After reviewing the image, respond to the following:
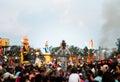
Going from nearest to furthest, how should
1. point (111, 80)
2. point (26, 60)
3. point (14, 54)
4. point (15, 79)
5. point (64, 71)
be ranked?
point (111, 80), point (15, 79), point (64, 71), point (26, 60), point (14, 54)

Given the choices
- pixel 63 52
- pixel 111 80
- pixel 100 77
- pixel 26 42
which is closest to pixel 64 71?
pixel 63 52

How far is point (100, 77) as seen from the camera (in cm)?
1714

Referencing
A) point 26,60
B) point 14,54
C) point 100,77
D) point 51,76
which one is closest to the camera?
point 100,77

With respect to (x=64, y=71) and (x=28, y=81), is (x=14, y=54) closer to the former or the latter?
(x=64, y=71)

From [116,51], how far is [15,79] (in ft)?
59.2

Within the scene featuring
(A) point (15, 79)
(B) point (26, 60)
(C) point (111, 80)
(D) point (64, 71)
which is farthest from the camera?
(B) point (26, 60)

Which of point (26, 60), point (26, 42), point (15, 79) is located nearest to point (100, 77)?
point (15, 79)

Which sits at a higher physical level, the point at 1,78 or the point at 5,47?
the point at 5,47

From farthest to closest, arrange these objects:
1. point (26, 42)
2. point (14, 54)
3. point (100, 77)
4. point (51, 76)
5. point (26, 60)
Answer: point (14, 54)
point (26, 42)
point (26, 60)
point (51, 76)
point (100, 77)

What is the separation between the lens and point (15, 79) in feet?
65.8

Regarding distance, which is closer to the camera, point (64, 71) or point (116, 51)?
point (64, 71)

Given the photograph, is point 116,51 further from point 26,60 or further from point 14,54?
point 14,54

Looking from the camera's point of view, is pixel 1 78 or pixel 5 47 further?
pixel 5 47

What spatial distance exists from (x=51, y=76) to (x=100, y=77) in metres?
2.28
